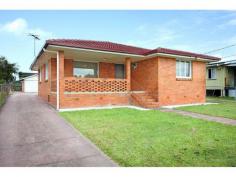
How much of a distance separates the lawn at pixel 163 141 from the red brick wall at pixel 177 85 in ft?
18.4

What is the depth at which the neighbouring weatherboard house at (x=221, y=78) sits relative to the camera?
883 inches

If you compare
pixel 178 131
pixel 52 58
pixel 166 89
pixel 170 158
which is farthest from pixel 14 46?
pixel 170 158

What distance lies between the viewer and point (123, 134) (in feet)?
18.7

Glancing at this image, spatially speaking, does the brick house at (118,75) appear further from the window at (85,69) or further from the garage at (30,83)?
the garage at (30,83)

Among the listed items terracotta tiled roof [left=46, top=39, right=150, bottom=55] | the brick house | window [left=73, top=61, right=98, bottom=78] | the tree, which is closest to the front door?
the brick house

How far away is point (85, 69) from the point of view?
1461 centimetres

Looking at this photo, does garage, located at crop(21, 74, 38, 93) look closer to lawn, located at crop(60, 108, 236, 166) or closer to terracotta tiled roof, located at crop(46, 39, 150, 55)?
Answer: terracotta tiled roof, located at crop(46, 39, 150, 55)

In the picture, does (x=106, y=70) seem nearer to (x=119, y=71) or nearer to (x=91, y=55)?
(x=119, y=71)

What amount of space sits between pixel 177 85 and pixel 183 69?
54.1 inches

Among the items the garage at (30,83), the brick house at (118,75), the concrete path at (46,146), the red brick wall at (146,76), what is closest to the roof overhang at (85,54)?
the brick house at (118,75)

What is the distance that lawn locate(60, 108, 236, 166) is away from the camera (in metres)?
3.88

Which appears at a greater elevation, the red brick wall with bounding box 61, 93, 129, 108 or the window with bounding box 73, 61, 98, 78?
the window with bounding box 73, 61, 98, 78

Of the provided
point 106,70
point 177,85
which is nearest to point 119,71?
point 106,70
